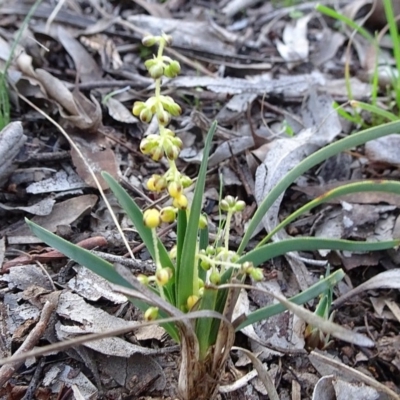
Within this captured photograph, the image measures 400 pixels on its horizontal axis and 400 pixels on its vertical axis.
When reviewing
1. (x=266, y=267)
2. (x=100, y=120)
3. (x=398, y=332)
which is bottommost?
(x=398, y=332)

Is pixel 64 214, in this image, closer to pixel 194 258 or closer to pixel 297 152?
pixel 194 258

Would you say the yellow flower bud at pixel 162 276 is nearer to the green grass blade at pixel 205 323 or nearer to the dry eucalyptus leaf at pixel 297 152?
the green grass blade at pixel 205 323

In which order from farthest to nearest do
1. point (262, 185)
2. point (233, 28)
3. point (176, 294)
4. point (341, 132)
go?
point (233, 28)
point (341, 132)
point (262, 185)
point (176, 294)

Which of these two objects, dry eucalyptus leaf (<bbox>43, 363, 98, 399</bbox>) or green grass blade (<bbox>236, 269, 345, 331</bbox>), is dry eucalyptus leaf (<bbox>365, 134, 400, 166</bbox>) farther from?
dry eucalyptus leaf (<bbox>43, 363, 98, 399</bbox>)

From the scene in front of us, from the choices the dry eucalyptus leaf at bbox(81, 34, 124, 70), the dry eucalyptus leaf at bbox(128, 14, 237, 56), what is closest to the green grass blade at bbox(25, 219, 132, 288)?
the dry eucalyptus leaf at bbox(81, 34, 124, 70)

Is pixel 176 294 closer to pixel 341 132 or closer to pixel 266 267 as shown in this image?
pixel 266 267

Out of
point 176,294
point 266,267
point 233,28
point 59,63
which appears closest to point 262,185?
point 266,267
